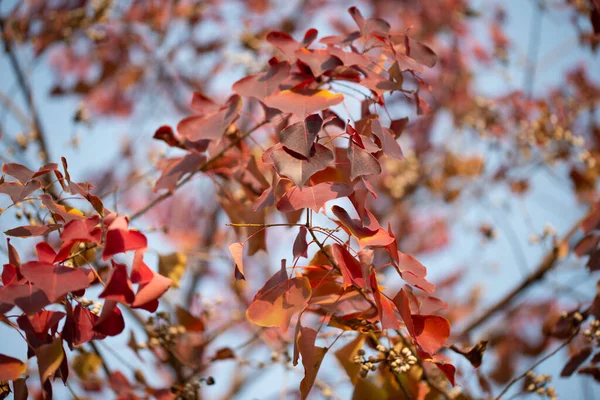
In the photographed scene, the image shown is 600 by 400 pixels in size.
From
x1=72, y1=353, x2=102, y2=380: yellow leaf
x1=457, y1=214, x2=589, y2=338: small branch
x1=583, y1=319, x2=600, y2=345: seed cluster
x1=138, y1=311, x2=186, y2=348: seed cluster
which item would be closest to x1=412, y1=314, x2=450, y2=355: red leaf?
x1=583, y1=319, x2=600, y2=345: seed cluster

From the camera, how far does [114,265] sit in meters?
0.69

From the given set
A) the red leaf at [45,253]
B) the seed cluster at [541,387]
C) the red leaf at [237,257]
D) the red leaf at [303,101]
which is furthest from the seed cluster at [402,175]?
the red leaf at [45,253]

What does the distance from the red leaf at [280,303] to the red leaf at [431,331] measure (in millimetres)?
178

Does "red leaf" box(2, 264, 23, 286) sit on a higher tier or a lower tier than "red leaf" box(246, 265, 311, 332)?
higher

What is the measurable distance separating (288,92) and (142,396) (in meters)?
0.77

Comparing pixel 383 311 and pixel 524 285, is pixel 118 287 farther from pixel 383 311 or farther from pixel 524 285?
pixel 524 285

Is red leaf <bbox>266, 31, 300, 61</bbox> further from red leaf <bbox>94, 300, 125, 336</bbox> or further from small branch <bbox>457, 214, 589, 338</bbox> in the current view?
small branch <bbox>457, 214, 589, 338</bbox>

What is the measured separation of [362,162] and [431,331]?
28cm

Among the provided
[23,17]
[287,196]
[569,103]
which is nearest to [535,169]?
[569,103]

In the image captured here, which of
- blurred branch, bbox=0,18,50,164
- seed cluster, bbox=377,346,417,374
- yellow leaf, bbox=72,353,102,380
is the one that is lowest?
seed cluster, bbox=377,346,417,374

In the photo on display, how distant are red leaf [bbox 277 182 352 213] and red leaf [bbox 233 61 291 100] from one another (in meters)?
0.23

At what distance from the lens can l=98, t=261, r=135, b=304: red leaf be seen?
2.18 ft

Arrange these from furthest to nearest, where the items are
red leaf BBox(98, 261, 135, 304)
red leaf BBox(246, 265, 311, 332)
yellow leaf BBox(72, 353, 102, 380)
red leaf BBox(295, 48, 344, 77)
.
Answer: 1. yellow leaf BBox(72, 353, 102, 380)
2. red leaf BBox(295, 48, 344, 77)
3. red leaf BBox(246, 265, 311, 332)
4. red leaf BBox(98, 261, 135, 304)

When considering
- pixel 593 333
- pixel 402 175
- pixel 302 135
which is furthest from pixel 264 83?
pixel 402 175
